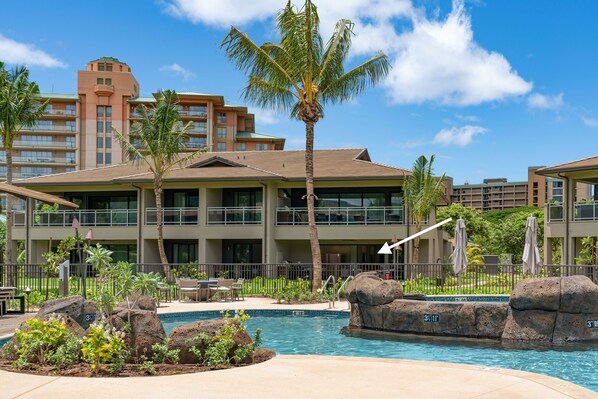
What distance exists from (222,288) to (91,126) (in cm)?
7983

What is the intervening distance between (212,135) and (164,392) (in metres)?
87.4

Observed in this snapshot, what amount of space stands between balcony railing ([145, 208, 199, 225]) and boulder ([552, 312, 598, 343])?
24705 mm

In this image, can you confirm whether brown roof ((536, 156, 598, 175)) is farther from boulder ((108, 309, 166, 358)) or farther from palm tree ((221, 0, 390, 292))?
boulder ((108, 309, 166, 358))

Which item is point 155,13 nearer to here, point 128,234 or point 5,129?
point 5,129

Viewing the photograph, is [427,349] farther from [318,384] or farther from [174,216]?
[174,216]

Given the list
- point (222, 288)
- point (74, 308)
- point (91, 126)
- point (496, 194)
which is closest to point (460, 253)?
point (222, 288)

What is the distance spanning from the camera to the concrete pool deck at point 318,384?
7945mm

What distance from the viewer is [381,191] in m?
36.0

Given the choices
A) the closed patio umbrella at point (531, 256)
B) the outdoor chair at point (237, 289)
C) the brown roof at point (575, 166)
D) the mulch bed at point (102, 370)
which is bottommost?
the outdoor chair at point (237, 289)

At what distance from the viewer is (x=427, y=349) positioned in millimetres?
13750

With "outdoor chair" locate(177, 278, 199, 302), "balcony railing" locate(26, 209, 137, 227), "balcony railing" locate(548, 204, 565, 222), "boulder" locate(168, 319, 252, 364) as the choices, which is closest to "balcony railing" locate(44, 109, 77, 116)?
"balcony railing" locate(26, 209, 137, 227)

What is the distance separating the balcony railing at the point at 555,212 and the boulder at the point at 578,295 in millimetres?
18696

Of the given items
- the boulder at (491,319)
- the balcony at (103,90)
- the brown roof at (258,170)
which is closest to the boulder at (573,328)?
the boulder at (491,319)

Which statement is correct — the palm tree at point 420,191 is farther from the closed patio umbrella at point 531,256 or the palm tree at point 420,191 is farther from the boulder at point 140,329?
the boulder at point 140,329
